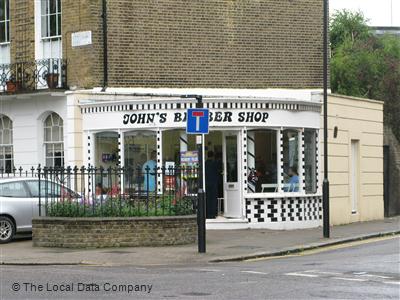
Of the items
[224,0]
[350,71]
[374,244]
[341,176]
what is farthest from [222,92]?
[350,71]

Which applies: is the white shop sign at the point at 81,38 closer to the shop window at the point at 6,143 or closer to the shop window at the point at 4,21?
the shop window at the point at 4,21

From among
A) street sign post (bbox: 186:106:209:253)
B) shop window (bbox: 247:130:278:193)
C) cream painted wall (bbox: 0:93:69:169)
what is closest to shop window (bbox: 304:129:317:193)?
shop window (bbox: 247:130:278:193)

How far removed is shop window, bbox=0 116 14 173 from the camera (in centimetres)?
2445

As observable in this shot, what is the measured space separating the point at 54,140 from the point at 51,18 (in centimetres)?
371

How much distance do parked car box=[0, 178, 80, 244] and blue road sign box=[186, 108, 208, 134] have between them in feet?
12.6

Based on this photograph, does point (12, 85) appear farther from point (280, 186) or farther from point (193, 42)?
point (280, 186)

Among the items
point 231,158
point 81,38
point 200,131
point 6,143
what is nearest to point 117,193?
point 200,131

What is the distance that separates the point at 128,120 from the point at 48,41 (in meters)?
3.96

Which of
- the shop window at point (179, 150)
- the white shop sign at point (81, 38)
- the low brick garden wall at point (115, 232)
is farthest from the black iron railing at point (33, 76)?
the low brick garden wall at point (115, 232)

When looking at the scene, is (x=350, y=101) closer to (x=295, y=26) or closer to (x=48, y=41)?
(x=295, y=26)

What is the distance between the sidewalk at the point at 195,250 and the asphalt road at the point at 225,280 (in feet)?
2.16

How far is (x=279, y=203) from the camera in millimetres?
21875

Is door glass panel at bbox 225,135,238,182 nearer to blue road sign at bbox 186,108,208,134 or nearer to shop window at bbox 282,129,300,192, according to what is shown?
shop window at bbox 282,129,300,192

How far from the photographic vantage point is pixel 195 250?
16656 millimetres
